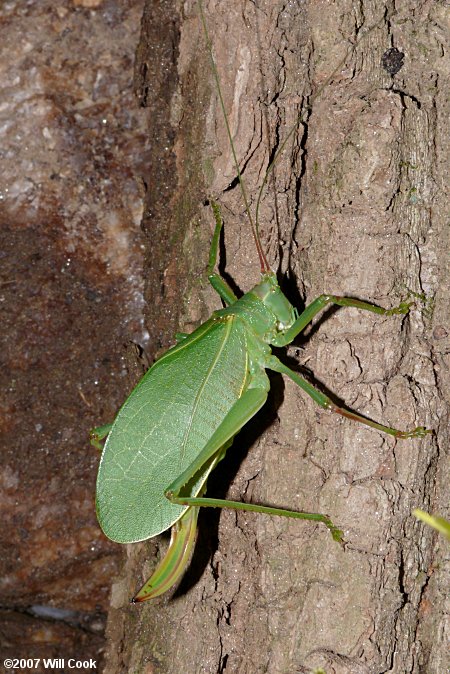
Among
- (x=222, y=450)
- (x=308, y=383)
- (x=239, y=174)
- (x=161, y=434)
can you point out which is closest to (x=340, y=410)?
(x=308, y=383)

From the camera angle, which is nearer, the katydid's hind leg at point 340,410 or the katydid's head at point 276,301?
the katydid's hind leg at point 340,410

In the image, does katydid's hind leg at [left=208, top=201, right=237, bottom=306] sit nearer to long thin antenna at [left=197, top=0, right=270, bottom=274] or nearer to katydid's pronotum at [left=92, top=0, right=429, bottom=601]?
katydid's pronotum at [left=92, top=0, right=429, bottom=601]

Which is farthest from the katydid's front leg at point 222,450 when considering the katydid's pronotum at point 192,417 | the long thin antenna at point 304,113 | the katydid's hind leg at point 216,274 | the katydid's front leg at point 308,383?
the long thin antenna at point 304,113

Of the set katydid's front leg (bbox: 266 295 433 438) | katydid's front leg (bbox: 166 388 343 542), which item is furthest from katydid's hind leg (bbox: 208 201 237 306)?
katydid's front leg (bbox: 166 388 343 542)

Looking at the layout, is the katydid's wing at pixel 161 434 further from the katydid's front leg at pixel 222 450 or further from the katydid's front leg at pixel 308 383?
the katydid's front leg at pixel 308 383

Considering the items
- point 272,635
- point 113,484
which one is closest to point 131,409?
point 113,484
